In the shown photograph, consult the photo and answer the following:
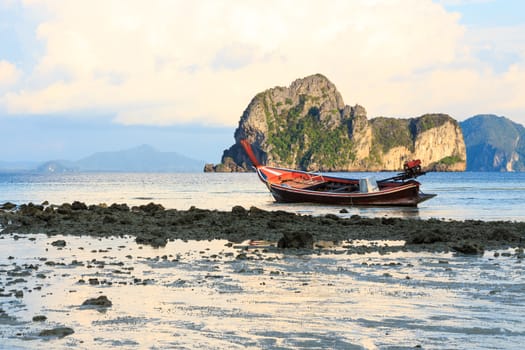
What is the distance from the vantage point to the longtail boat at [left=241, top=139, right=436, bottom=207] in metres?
49.6

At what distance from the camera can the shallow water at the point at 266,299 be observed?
10.3 metres

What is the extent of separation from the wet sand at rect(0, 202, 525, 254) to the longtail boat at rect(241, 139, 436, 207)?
16.5 meters

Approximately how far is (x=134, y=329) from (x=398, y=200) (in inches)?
1588

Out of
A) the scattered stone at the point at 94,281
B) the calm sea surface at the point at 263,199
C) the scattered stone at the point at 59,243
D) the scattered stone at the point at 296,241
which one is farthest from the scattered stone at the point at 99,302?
the calm sea surface at the point at 263,199

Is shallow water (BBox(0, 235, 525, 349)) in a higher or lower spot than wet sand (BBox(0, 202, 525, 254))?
lower

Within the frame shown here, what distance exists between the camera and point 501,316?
11.8 meters

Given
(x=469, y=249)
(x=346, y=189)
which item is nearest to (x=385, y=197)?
(x=346, y=189)

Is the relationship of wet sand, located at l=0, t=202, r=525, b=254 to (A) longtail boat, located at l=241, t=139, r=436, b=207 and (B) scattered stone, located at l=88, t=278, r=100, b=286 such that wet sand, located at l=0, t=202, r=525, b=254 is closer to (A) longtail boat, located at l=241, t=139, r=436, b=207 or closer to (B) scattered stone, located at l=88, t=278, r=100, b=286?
(B) scattered stone, located at l=88, t=278, r=100, b=286

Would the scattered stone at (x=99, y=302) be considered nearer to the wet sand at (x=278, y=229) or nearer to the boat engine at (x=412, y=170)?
the wet sand at (x=278, y=229)

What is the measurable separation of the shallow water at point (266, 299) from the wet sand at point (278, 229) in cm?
220

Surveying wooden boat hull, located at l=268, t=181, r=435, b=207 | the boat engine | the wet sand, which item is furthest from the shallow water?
the boat engine

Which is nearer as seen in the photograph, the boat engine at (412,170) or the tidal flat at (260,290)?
the tidal flat at (260,290)

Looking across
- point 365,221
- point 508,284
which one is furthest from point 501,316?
point 365,221

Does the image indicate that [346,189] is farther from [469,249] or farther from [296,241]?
[469,249]
